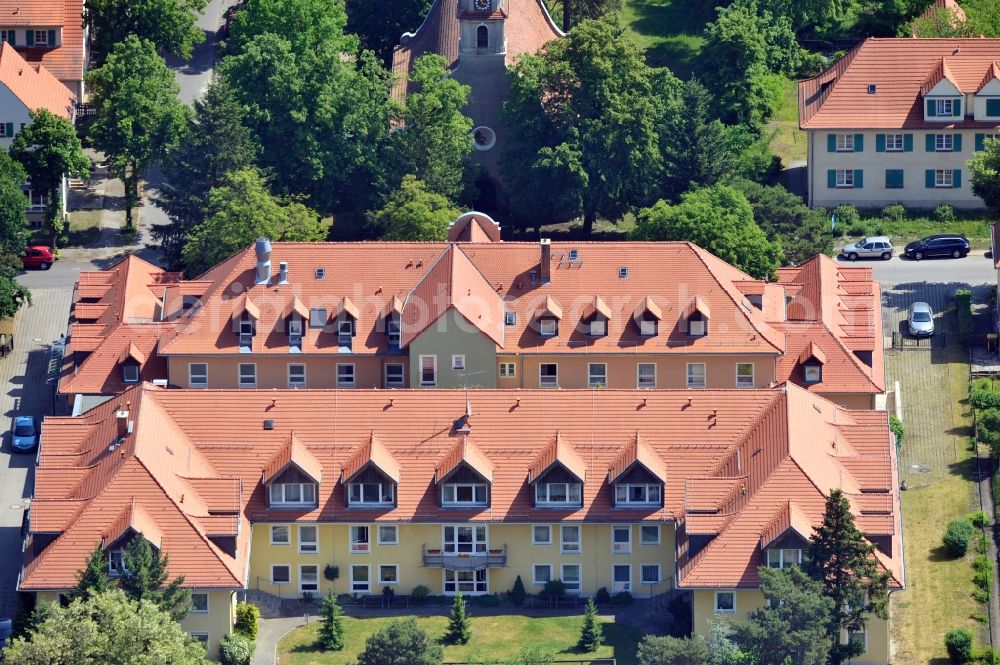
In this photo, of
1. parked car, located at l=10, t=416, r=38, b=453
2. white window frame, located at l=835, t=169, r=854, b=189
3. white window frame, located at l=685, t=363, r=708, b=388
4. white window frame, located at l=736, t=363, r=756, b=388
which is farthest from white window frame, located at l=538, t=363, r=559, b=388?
white window frame, located at l=835, t=169, r=854, b=189

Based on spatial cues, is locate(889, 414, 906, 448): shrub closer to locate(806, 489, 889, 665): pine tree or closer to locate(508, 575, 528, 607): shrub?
locate(806, 489, 889, 665): pine tree

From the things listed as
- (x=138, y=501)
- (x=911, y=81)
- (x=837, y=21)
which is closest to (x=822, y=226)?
(x=911, y=81)

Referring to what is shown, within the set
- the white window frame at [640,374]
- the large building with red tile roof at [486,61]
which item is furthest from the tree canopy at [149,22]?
the white window frame at [640,374]

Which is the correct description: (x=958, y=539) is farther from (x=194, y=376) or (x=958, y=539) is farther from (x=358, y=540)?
(x=194, y=376)

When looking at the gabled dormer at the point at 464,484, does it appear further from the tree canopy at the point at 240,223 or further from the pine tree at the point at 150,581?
the tree canopy at the point at 240,223

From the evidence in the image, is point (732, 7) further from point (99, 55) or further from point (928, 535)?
point (928, 535)
